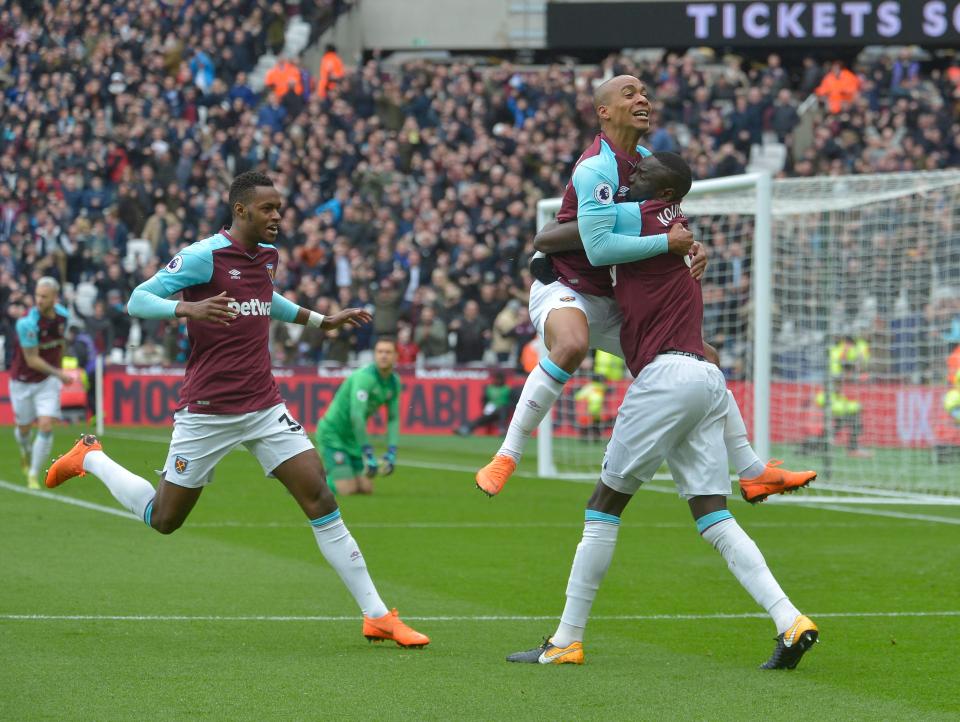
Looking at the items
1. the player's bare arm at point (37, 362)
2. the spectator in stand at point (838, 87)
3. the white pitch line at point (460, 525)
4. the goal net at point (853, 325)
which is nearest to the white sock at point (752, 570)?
the white pitch line at point (460, 525)

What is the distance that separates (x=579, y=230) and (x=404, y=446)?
58.3ft

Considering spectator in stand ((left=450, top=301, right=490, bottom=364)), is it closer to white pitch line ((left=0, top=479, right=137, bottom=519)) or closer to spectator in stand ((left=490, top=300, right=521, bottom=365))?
spectator in stand ((left=490, top=300, right=521, bottom=365))

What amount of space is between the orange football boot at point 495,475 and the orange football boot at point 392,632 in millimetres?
979

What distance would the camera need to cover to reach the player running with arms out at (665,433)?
287 inches

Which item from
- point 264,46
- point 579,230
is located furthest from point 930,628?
point 264,46

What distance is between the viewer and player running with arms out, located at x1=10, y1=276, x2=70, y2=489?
16.7 meters

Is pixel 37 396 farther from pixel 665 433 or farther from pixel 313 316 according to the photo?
pixel 665 433

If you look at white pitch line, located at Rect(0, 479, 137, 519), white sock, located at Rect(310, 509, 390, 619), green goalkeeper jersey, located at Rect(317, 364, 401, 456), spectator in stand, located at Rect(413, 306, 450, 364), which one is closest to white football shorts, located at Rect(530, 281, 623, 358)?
white sock, located at Rect(310, 509, 390, 619)

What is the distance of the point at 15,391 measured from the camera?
17734 millimetres

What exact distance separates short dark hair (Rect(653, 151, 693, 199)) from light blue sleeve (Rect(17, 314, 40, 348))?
10717 mm

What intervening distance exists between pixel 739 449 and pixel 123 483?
318 cm

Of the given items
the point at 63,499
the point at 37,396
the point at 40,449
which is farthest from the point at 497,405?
the point at 63,499

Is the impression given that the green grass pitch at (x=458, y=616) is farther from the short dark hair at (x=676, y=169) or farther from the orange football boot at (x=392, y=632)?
the short dark hair at (x=676, y=169)

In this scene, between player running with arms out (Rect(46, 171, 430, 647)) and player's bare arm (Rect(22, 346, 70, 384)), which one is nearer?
player running with arms out (Rect(46, 171, 430, 647))
